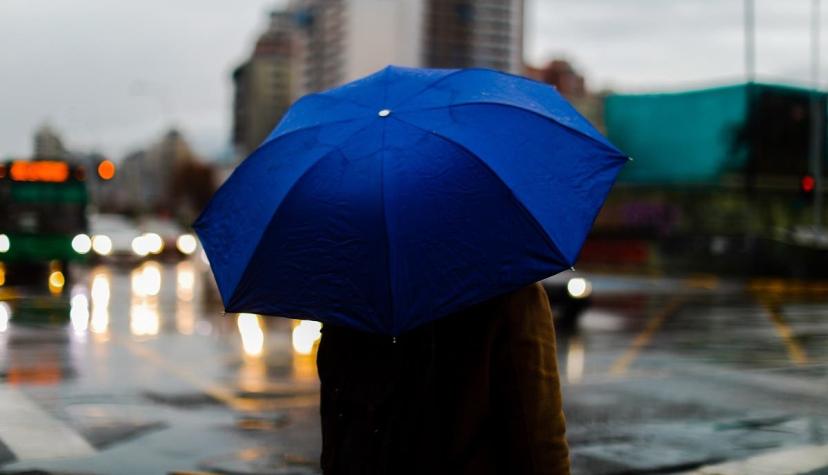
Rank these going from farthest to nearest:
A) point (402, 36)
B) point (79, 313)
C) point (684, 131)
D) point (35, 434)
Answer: point (402, 36), point (684, 131), point (79, 313), point (35, 434)

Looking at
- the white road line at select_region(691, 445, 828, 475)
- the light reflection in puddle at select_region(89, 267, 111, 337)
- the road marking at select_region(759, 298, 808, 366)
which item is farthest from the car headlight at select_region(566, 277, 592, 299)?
the white road line at select_region(691, 445, 828, 475)

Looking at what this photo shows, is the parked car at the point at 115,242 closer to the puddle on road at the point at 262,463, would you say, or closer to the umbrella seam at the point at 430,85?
the puddle on road at the point at 262,463

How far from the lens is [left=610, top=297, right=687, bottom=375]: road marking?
38.6ft

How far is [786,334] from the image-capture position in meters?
15.9

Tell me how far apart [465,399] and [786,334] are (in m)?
14.4

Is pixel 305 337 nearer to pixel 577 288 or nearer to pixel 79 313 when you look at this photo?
pixel 577 288

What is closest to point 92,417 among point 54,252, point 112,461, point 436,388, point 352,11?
point 112,461

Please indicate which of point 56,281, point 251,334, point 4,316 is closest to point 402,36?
point 56,281

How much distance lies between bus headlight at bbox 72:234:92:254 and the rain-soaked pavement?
6.49 m

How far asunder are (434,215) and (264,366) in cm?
910

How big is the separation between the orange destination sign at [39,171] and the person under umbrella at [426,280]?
22973 mm

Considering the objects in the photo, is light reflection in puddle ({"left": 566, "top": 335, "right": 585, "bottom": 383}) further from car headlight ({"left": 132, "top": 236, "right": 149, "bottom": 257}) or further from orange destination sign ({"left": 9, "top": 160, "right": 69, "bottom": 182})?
car headlight ({"left": 132, "top": 236, "right": 149, "bottom": 257})

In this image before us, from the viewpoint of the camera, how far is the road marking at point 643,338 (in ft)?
38.6

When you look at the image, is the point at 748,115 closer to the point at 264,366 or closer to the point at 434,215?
the point at 264,366
